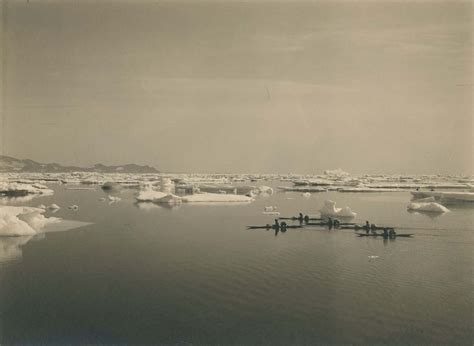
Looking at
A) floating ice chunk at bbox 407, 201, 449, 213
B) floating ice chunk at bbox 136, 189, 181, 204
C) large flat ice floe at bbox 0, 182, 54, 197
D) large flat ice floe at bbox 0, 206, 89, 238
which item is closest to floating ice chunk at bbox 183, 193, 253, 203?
floating ice chunk at bbox 136, 189, 181, 204

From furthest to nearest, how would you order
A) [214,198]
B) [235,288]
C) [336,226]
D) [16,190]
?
[16,190]
[214,198]
[336,226]
[235,288]

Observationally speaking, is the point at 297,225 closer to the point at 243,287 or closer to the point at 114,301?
the point at 243,287

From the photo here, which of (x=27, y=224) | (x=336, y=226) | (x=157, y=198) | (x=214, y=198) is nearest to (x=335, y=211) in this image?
(x=336, y=226)

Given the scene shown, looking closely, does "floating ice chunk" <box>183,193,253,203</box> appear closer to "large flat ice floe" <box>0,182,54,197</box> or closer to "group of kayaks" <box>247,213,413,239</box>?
"group of kayaks" <box>247,213,413,239</box>

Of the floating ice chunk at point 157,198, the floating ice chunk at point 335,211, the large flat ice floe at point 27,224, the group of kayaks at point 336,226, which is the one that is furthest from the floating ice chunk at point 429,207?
the large flat ice floe at point 27,224

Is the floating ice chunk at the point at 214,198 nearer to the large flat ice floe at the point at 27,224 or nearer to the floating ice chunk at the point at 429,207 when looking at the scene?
the floating ice chunk at the point at 429,207

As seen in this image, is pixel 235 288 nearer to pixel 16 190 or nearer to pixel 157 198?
pixel 157 198

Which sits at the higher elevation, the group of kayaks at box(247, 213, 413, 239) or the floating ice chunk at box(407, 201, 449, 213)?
the floating ice chunk at box(407, 201, 449, 213)

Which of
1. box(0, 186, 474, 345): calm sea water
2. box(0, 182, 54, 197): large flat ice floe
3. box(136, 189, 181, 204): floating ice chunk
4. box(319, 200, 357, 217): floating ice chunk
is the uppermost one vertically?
box(0, 182, 54, 197): large flat ice floe

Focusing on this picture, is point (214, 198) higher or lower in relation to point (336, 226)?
higher

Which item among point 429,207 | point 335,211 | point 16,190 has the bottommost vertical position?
point 335,211
